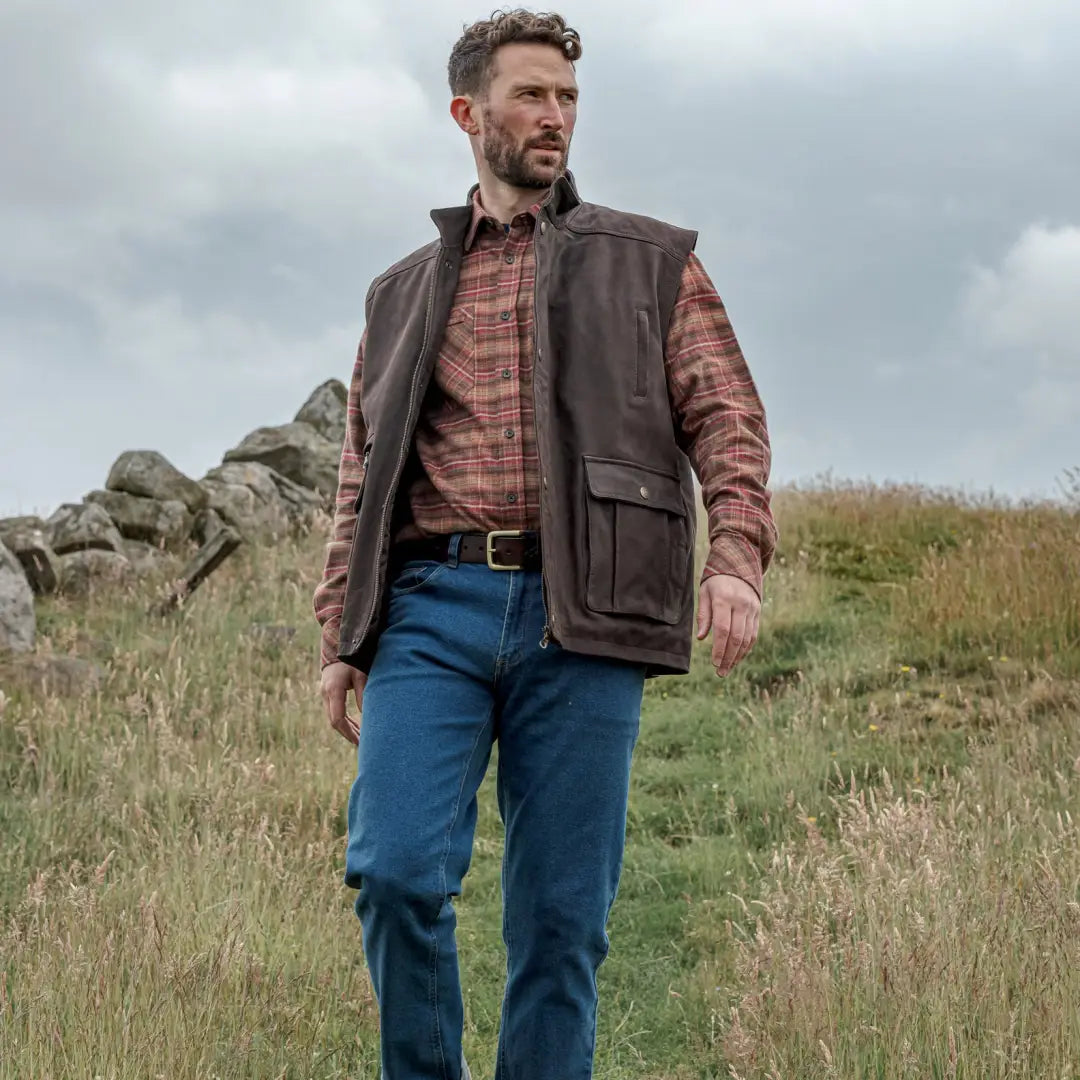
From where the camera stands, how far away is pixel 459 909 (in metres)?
5.69

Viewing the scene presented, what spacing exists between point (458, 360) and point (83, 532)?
8682 millimetres

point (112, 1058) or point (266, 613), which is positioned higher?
point (266, 613)

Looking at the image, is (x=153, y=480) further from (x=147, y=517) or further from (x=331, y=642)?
(x=331, y=642)

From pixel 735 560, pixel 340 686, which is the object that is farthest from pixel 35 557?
pixel 735 560

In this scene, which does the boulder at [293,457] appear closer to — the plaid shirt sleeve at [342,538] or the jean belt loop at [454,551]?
the plaid shirt sleeve at [342,538]

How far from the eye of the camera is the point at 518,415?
300 cm

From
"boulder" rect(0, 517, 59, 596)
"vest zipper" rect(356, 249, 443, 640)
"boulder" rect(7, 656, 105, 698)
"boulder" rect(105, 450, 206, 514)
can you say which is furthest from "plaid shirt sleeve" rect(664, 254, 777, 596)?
"boulder" rect(105, 450, 206, 514)

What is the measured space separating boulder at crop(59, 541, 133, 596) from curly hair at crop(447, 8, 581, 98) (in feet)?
26.1

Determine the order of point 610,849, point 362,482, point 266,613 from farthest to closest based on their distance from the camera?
point 266,613, point 362,482, point 610,849

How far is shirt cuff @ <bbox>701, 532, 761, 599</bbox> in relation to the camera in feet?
9.52

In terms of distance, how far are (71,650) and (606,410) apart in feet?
22.6

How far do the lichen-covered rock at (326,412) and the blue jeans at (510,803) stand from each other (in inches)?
492

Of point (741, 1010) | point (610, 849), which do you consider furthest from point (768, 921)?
point (610, 849)

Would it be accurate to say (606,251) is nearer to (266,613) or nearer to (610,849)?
→ (610,849)
